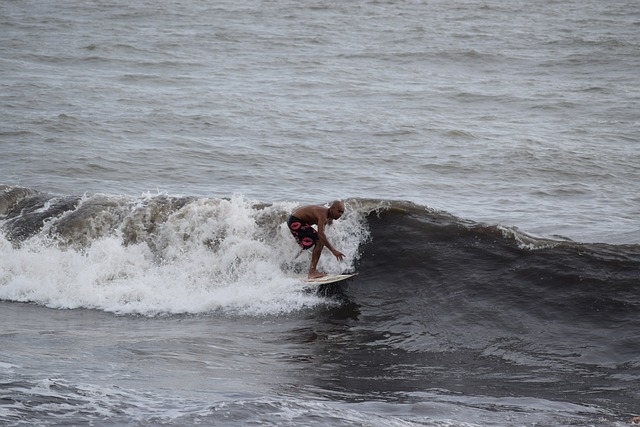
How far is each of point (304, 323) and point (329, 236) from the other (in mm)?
1777

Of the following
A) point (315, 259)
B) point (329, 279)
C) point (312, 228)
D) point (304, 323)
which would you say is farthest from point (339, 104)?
point (304, 323)

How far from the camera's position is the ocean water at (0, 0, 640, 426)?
7586mm

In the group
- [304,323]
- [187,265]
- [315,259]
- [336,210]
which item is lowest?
[304,323]

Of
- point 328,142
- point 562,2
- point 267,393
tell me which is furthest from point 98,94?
point 562,2

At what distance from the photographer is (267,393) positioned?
23.7 ft

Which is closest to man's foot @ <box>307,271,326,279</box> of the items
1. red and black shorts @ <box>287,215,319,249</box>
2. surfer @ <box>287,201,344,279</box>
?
surfer @ <box>287,201,344,279</box>

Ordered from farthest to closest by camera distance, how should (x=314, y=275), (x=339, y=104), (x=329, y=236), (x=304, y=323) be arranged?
1. (x=339, y=104)
2. (x=329, y=236)
3. (x=314, y=275)
4. (x=304, y=323)

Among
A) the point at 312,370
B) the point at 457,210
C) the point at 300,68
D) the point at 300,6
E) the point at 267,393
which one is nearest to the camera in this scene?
the point at 267,393

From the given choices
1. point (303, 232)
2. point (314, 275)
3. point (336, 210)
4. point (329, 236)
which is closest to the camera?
point (336, 210)

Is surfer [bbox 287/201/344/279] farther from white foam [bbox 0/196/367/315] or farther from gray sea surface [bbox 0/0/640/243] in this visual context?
gray sea surface [bbox 0/0/640/243]

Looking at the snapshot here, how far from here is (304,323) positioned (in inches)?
402

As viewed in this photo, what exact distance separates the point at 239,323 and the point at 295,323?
0.68 metres

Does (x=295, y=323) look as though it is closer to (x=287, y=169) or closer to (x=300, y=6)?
(x=287, y=169)

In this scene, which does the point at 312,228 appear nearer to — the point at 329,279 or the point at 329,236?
the point at 329,236
